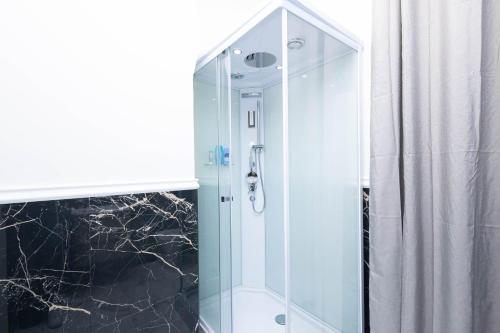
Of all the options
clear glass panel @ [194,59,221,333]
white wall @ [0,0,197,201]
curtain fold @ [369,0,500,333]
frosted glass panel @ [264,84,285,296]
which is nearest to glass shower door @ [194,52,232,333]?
clear glass panel @ [194,59,221,333]

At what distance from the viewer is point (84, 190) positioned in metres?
1.14

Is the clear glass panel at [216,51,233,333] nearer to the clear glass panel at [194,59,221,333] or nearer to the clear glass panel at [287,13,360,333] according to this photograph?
the clear glass panel at [194,59,221,333]

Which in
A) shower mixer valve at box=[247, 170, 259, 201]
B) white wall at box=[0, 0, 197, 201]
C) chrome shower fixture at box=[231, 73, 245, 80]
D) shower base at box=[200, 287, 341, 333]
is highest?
chrome shower fixture at box=[231, 73, 245, 80]

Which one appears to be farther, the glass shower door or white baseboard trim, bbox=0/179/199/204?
the glass shower door

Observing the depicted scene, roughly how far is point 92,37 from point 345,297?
6.42 feet

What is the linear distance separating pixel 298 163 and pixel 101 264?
1108mm

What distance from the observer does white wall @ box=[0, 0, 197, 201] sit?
102 centimetres

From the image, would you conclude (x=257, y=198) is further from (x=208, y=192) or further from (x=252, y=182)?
(x=208, y=192)

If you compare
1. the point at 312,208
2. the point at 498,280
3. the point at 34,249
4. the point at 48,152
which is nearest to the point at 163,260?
the point at 34,249

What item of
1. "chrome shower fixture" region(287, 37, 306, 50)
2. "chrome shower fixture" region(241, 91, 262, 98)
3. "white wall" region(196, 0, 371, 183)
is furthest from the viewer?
"chrome shower fixture" region(241, 91, 262, 98)

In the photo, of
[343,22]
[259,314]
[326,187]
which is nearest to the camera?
[326,187]

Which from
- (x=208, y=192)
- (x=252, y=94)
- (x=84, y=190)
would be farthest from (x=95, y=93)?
(x=252, y=94)

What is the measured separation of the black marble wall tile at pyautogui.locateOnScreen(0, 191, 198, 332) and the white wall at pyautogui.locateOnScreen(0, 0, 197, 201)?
0.12 m

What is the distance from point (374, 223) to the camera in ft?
4.01
